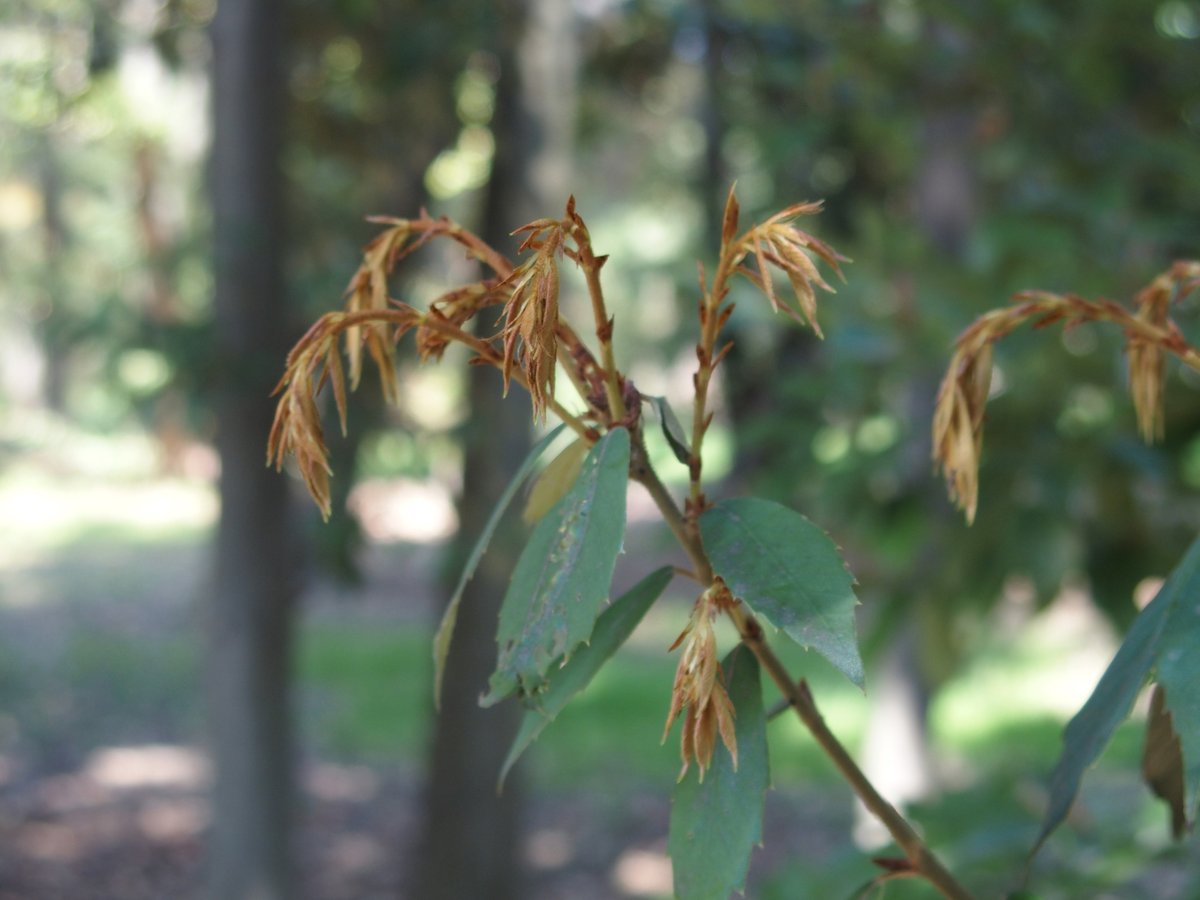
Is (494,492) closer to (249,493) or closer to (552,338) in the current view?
(249,493)

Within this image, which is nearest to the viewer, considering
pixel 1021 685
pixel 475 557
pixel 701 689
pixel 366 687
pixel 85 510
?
pixel 701 689

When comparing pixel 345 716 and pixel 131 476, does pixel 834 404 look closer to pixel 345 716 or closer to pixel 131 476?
pixel 345 716

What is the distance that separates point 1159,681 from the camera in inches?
22.0

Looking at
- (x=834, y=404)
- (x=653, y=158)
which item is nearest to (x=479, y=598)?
(x=834, y=404)

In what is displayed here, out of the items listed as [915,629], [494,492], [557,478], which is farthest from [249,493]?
[557,478]

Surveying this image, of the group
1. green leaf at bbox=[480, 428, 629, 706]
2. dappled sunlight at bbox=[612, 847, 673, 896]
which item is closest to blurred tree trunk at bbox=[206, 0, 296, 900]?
dappled sunlight at bbox=[612, 847, 673, 896]

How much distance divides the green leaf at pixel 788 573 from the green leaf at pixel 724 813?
6cm

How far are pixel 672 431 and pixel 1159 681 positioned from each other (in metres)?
0.25

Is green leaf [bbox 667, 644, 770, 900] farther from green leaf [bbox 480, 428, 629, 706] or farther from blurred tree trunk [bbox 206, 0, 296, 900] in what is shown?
blurred tree trunk [bbox 206, 0, 296, 900]

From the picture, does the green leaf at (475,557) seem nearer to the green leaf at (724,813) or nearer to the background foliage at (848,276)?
the green leaf at (724,813)

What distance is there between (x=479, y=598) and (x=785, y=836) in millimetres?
3124

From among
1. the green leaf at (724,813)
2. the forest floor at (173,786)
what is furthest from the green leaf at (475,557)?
the forest floor at (173,786)

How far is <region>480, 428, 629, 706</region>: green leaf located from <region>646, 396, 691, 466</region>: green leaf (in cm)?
3

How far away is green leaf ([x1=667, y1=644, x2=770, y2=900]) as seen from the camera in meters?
0.53
